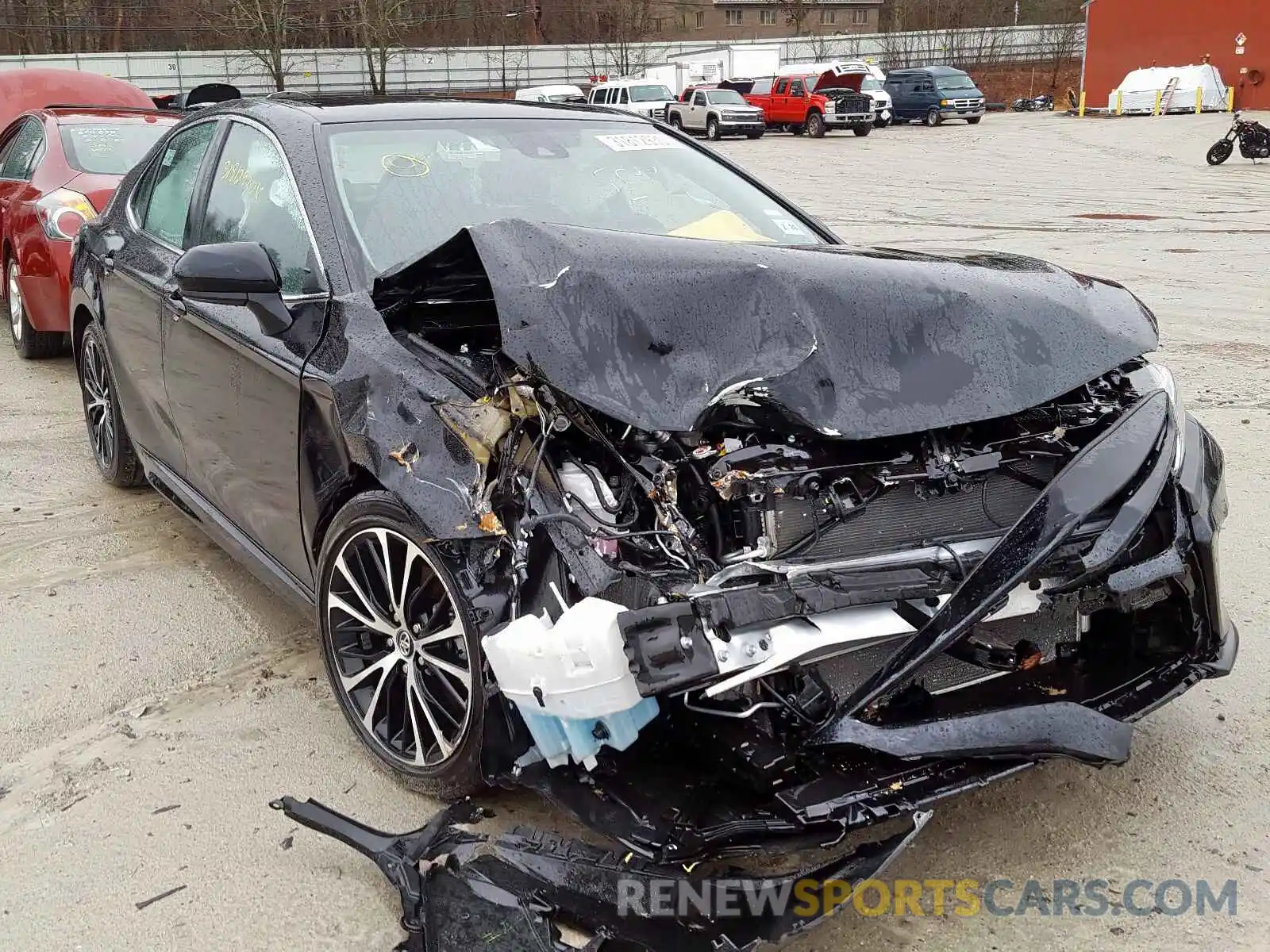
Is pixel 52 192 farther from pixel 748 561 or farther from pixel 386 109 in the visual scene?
pixel 748 561

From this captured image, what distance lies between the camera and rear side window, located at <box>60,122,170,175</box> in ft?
24.7

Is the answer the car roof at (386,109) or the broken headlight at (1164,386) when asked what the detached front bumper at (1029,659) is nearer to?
the broken headlight at (1164,386)

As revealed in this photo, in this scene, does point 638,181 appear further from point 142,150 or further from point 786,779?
point 142,150

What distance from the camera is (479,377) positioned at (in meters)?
2.76

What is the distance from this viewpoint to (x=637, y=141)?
424 centimetres

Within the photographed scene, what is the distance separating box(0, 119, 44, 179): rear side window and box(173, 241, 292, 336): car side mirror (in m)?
5.44

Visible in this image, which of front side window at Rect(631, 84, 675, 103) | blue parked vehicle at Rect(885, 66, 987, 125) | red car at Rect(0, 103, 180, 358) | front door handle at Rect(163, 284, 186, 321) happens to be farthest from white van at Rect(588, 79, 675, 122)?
front door handle at Rect(163, 284, 186, 321)

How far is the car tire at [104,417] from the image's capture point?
4.95m

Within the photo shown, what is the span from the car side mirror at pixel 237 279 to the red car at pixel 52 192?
4.30 m

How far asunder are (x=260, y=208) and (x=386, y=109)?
1.80 ft

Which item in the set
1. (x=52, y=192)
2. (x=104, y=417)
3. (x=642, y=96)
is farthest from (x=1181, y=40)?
(x=104, y=417)

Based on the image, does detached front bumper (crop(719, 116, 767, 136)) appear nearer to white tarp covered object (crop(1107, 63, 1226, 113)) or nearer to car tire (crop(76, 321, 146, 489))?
white tarp covered object (crop(1107, 63, 1226, 113))

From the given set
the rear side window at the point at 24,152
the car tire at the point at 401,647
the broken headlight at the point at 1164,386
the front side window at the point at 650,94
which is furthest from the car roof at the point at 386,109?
the front side window at the point at 650,94

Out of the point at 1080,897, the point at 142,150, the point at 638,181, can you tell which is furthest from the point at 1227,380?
the point at 142,150
